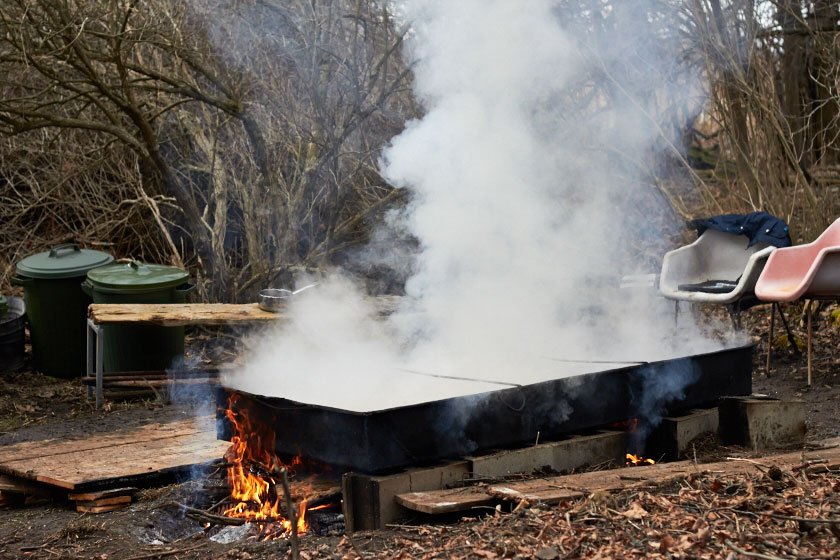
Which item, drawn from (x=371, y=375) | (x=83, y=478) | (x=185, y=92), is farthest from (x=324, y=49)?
(x=83, y=478)

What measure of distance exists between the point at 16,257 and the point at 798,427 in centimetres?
911

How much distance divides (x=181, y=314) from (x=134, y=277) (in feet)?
3.15

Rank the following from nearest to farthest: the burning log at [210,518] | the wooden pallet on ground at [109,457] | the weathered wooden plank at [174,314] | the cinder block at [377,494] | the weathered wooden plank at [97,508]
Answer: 1. the cinder block at [377,494]
2. the burning log at [210,518]
3. the weathered wooden plank at [97,508]
4. the wooden pallet on ground at [109,457]
5. the weathered wooden plank at [174,314]

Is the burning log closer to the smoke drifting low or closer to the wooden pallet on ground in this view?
the wooden pallet on ground

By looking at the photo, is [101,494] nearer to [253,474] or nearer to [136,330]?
[253,474]

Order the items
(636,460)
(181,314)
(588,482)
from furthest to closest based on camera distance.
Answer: (181,314), (636,460), (588,482)

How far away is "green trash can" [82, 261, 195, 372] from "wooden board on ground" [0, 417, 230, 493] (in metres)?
1.47

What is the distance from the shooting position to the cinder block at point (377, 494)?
4246mm

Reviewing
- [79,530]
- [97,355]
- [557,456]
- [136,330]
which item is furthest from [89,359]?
[557,456]

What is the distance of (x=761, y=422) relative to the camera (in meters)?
5.47

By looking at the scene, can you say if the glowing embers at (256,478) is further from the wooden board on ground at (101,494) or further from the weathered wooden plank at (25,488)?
the weathered wooden plank at (25,488)

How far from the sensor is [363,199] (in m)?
10.0

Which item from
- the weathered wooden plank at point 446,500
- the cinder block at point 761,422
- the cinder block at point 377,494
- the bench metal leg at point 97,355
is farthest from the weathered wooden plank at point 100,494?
the cinder block at point 761,422

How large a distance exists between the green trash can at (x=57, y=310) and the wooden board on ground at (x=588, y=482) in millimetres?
5181
